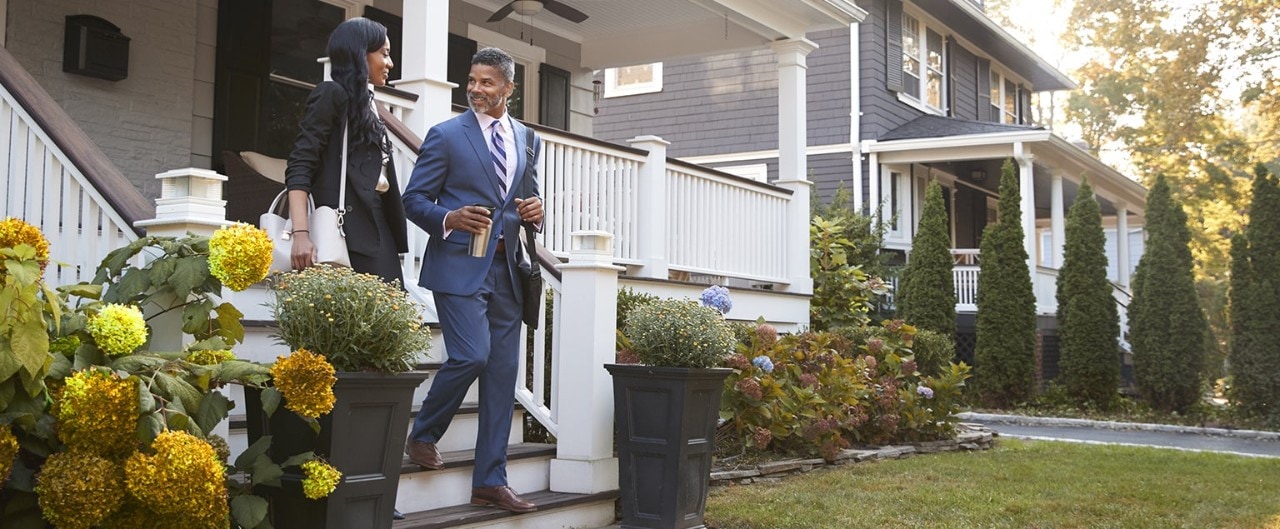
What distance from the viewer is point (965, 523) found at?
5383 mm

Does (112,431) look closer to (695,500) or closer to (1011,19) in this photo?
(695,500)

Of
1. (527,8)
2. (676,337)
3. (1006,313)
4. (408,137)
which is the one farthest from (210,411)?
(1006,313)

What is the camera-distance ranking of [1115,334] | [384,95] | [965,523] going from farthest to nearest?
[1115,334]
[384,95]
[965,523]

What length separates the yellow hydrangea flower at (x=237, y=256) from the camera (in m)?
3.20

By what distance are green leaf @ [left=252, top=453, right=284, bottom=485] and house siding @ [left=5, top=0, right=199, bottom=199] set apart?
430 cm

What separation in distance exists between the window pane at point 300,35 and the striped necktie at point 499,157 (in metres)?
4.04

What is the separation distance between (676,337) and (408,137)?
67.3 inches

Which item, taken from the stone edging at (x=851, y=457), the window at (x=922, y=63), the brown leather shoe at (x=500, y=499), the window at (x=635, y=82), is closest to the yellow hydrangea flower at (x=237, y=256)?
the brown leather shoe at (x=500, y=499)

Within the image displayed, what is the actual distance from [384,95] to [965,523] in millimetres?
3440

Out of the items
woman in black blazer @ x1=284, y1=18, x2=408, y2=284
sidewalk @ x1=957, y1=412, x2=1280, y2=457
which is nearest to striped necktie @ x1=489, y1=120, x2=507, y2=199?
woman in black blazer @ x1=284, y1=18, x2=408, y2=284

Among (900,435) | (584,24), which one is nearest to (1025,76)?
(584,24)

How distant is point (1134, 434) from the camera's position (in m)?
12.0

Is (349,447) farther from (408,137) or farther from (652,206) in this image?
(652,206)

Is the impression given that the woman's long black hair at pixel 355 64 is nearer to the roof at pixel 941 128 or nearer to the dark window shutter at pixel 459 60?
the dark window shutter at pixel 459 60
